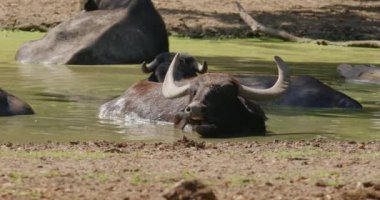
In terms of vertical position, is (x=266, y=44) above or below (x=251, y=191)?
below

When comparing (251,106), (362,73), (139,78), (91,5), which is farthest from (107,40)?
(251,106)

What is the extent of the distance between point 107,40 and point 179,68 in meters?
6.37

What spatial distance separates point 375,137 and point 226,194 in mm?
4472

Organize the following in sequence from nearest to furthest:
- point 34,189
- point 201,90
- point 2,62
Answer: point 34,189 → point 201,90 → point 2,62

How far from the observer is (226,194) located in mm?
7582

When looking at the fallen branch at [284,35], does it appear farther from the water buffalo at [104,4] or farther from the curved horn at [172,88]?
the curved horn at [172,88]

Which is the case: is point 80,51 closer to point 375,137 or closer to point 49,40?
point 49,40

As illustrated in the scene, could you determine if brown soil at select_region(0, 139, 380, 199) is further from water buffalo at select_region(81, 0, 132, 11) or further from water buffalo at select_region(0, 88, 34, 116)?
Answer: water buffalo at select_region(81, 0, 132, 11)

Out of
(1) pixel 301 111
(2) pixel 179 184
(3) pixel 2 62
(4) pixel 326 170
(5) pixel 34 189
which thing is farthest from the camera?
(3) pixel 2 62

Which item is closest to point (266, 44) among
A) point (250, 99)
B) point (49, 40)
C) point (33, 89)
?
Answer: point (49, 40)

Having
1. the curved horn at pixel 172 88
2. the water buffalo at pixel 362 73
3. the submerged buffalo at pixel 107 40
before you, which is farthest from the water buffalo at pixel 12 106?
the submerged buffalo at pixel 107 40

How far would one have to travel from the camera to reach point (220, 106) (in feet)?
38.6

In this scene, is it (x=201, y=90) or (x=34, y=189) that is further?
(x=201, y=90)

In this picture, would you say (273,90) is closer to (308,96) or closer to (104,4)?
(308,96)
